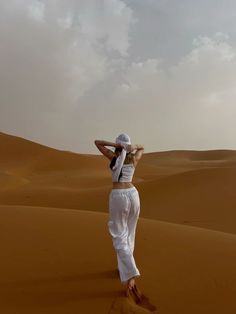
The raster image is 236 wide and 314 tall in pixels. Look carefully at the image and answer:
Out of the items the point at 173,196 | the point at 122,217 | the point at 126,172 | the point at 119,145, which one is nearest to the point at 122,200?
the point at 122,217

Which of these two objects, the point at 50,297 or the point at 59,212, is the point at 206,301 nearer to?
the point at 50,297

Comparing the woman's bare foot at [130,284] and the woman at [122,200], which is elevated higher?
the woman at [122,200]

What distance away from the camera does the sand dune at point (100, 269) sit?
16.6 feet

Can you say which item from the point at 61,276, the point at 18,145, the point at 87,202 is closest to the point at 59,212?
the point at 61,276

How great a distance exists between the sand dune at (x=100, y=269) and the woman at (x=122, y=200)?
492mm

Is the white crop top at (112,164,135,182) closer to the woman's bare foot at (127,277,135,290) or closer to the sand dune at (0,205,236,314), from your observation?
the woman's bare foot at (127,277,135,290)

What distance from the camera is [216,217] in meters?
14.7

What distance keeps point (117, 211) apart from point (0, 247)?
234 centimetres

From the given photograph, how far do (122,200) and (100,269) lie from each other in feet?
3.85

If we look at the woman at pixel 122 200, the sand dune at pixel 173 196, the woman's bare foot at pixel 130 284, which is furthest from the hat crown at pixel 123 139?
the sand dune at pixel 173 196

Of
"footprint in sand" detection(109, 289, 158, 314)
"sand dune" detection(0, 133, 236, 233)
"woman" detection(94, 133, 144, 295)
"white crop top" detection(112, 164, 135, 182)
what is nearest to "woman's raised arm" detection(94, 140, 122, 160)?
"woman" detection(94, 133, 144, 295)

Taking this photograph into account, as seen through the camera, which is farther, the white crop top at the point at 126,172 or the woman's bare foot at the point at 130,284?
the white crop top at the point at 126,172

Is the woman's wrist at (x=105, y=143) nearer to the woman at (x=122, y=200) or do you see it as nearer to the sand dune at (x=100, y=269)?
the woman at (x=122, y=200)

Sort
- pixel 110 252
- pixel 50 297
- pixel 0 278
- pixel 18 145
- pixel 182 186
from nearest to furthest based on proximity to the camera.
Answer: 1. pixel 50 297
2. pixel 0 278
3. pixel 110 252
4. pixel 182 186
5. pixel 18 145
